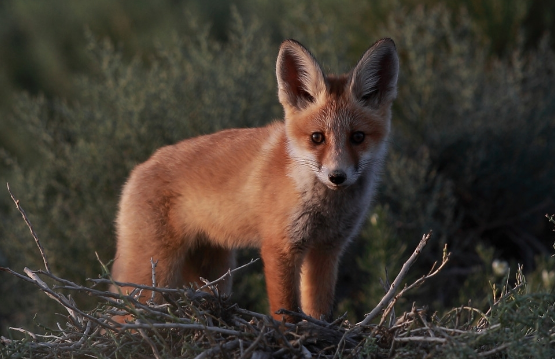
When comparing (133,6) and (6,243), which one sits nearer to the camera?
(6,243)

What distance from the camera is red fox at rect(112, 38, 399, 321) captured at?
11.5 feet

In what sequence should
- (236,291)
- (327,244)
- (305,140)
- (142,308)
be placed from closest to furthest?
1. (142,308)
2. (305,140)
3. (327,244)
4. (236,291)

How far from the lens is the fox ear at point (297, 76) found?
3600 millimetres

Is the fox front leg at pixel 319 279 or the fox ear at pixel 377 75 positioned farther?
the fox front leg at pixel 319 279

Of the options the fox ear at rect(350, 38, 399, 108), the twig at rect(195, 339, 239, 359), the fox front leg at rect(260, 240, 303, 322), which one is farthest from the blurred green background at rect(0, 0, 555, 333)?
the twig at rect(195, 339, 239, 359)

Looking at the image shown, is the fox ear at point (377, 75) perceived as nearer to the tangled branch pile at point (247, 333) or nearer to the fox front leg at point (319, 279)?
the fox front leg at point (319, 279)

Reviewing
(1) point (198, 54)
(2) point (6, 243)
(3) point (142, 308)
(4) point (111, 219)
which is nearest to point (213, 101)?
(1) point (198, 54)

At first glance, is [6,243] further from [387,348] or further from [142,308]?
[387,348]

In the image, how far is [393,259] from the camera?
5004 millimetres

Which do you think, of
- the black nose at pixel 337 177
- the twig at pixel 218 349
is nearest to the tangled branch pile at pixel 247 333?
the twig at pixel 218 349

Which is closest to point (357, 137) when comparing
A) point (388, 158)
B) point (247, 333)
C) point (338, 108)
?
point (338, 108)

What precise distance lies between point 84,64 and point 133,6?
1296 millimetres

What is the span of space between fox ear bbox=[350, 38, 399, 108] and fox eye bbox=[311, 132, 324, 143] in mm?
372

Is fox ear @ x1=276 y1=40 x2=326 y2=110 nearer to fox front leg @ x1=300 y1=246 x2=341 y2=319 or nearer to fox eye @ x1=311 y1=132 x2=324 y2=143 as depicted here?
fox eye @ x1=311 y1=132 x2=324 y2=143
